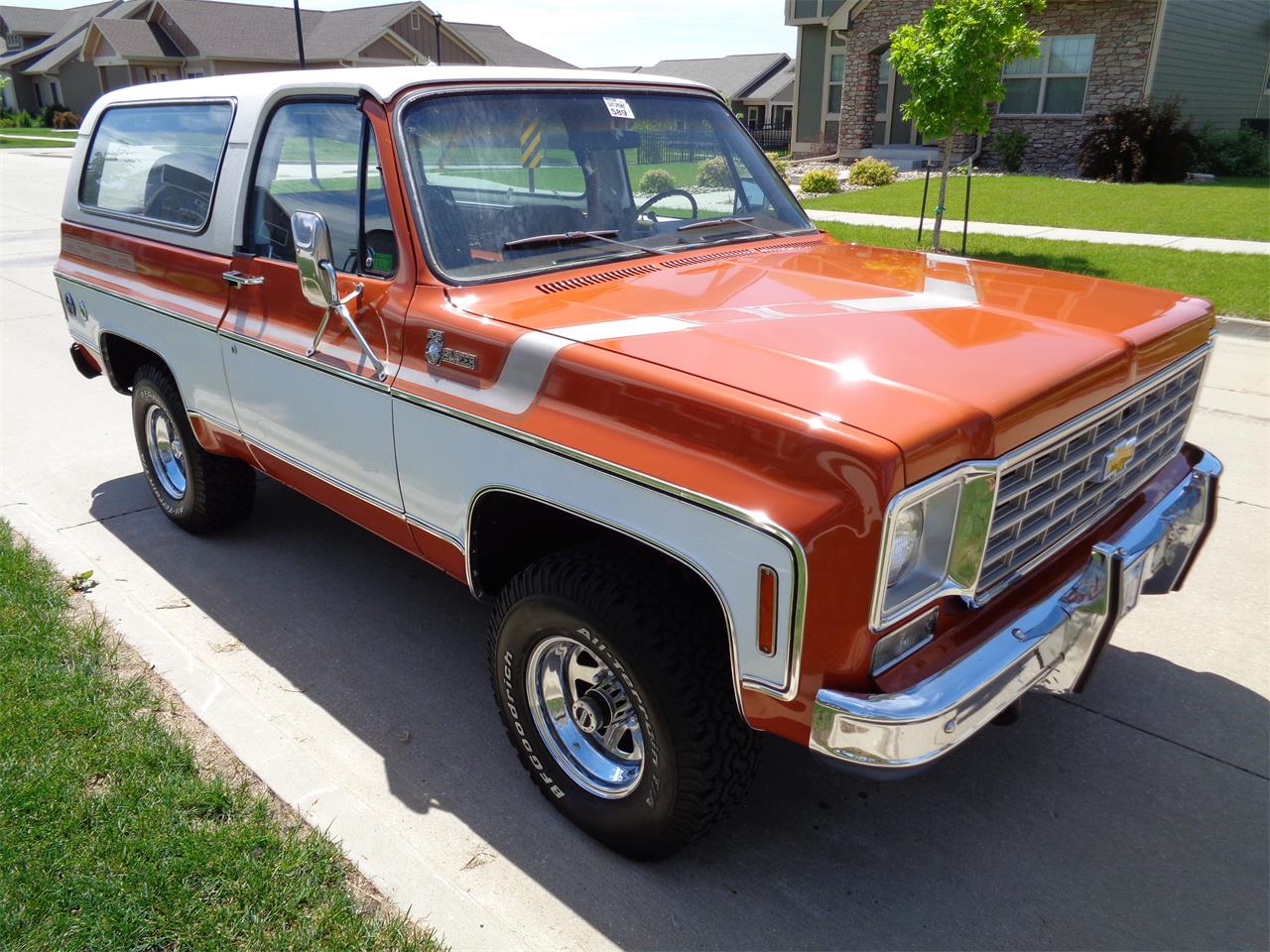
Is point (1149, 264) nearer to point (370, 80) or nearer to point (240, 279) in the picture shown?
point (370, 80)

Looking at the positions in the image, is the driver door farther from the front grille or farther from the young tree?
the young tree

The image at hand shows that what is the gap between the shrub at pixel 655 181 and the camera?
3814 mm

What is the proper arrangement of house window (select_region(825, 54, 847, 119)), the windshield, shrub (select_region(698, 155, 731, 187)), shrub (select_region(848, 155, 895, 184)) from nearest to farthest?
the windshield
shrub (select_region(698, 155, 731, 187))
shrub (select_region(848, 155, 895, 184))
house window (select_region(825, 54, 847, 119))

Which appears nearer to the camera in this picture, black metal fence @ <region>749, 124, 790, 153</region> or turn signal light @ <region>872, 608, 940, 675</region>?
turn signal light @ <region>872, 608, 940, 675</region>

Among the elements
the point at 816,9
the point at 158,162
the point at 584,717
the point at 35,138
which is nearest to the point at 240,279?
the point at 158,162

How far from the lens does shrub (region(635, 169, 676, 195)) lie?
3814 millimetres

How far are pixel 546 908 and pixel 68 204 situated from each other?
14.7 ft

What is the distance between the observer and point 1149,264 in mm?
10977

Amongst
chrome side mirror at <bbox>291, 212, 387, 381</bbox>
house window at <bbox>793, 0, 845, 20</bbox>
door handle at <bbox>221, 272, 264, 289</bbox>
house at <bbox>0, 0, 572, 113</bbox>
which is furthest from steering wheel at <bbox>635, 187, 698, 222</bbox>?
house at <bbox>0, 0, 572, 113</bbox>

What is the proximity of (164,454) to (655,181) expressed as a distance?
2.95 metres

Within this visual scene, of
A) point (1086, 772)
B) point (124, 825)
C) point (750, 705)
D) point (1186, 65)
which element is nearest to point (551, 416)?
point (750, 705)

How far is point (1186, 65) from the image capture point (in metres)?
22.0

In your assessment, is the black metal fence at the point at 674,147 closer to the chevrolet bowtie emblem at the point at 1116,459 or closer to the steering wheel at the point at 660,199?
the steering wheel at the point at 660,199

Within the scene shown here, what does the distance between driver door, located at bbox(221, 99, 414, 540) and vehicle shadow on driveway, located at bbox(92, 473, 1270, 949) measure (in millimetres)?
709
